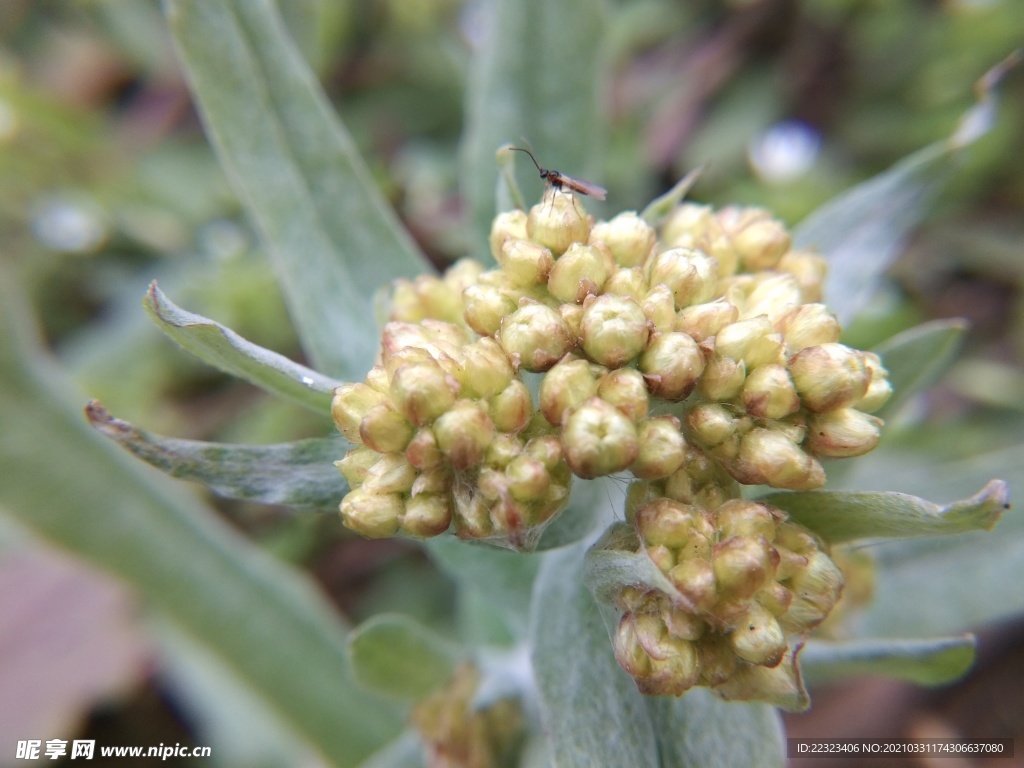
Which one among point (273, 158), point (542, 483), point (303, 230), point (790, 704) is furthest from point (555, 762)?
point (273, 158)

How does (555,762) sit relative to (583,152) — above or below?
below

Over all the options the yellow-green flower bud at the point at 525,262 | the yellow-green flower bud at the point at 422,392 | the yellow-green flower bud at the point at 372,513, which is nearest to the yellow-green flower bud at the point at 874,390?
the yellow-green flower bud at the point at 525,262

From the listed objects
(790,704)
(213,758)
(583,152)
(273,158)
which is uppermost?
(273,158)

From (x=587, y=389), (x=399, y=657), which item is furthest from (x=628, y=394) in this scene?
(x=399, y=657)

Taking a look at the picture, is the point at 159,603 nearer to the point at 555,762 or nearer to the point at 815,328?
the point at 555,762

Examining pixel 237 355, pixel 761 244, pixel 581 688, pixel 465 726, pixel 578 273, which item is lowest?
pixel 465 726

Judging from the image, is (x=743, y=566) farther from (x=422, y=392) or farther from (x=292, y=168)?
(x=292, y=168)

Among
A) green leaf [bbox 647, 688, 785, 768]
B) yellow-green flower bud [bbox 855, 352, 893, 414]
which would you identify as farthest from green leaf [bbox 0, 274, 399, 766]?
yellow-green flower bud [bbox 855, 352, 893, 414]
